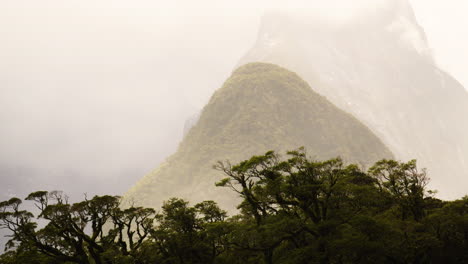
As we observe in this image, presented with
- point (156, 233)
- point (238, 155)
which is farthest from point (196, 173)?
point (156, 233)

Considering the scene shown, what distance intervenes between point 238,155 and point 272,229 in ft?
507

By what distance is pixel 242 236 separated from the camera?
41.8 metres

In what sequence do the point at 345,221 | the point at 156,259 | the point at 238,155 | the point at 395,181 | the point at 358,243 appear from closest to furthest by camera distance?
the point at 358,243
the point at 345,221
the point at 156,259
the point at 395,181
the point at 238,155

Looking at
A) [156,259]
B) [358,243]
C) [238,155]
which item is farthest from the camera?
[238,155]

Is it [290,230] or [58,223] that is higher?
[58,223]

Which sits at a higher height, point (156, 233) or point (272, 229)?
point (156, 233)

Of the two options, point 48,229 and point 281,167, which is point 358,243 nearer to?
point 281,167

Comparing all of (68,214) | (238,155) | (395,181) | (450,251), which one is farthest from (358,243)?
(238,155)

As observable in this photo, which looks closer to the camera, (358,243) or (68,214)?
(358,243)

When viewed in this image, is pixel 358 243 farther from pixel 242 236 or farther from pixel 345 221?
pixel 242 236

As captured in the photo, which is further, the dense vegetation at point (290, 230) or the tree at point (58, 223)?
the tree at point (58, 223)

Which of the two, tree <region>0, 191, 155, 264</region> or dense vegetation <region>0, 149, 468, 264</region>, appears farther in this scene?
tree <region>0, 191, 155, 264</region>

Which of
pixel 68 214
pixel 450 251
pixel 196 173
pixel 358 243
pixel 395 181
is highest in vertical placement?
pixel 196 173

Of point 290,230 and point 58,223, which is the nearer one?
point 290,230
